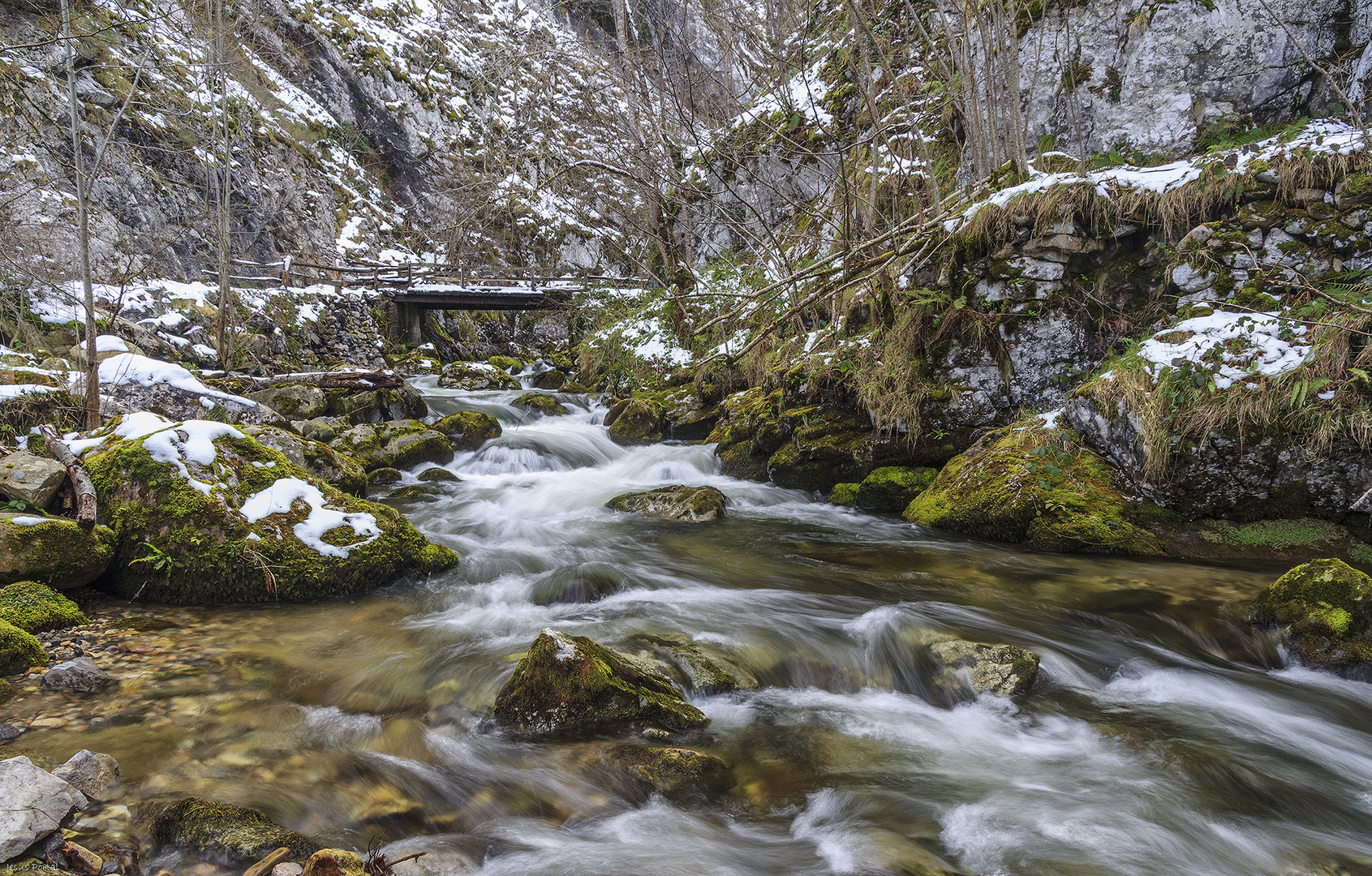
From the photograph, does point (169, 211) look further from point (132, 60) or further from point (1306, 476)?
point (1306, 476)

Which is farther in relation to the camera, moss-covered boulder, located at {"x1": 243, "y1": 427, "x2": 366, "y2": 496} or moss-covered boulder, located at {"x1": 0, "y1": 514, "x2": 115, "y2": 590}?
moss-covered boulder, located at {"x1": 243, "y1": 427, "x2": 366, "y2": 496}

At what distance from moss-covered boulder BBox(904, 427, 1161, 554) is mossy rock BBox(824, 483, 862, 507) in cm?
109

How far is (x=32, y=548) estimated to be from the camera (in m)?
3.79

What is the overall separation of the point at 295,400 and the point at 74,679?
319 inches

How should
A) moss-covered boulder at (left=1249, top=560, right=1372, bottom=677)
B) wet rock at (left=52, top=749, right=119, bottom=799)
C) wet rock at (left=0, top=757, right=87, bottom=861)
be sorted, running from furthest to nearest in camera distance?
1. moss-covered boulder at (left=1249, top=560, right=1372, bottom=677)
2. wet rock at (left=52, top=749, right=119, bottom=799)
3. wet rock at (left=0, top=757, right=87, bottom=861)

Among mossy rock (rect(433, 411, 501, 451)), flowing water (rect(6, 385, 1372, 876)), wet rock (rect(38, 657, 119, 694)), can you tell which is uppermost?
mossy rock (rect(433, 411, 501, 451))

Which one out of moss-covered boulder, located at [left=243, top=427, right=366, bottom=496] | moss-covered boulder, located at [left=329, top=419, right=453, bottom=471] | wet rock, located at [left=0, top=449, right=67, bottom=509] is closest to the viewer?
wet rock, located at [left=0, top=449, right=67, bottom=509]

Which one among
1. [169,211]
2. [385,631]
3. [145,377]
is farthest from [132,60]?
[385,631]

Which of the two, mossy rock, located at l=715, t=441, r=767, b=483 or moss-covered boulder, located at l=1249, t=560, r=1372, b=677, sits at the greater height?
mossy rock, located at l=715, t=441, r=767, b=483

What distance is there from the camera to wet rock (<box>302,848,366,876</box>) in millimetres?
1780

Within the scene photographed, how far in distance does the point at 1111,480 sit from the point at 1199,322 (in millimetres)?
1531

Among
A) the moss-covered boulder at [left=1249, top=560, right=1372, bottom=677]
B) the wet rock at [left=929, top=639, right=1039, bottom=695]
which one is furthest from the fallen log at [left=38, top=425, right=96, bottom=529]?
the moss-covered boulder at [left=1249, top=560, right=1372, bottom=677]

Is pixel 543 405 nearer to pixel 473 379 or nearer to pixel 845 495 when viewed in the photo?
pixel 473 379

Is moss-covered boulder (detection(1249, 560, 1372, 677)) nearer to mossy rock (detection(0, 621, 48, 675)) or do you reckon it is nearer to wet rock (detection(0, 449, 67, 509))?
mossy rock (detection(0, 621, 48, 675))
